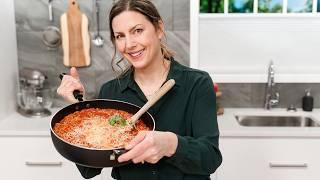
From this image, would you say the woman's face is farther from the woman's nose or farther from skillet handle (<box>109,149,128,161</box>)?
skillet handle (<box>109,149,128,161</box>)

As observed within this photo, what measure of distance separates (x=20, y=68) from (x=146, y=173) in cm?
173

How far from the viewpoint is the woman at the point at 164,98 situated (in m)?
1.16

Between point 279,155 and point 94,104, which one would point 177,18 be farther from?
point 94,104

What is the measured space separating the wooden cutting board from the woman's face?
1.41m

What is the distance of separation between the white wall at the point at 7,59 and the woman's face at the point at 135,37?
4.85ft

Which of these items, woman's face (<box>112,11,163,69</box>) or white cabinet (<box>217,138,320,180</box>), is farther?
white cabinet (<box>217,138,320,180</box>)

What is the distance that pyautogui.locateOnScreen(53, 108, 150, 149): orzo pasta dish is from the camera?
1.07 meters

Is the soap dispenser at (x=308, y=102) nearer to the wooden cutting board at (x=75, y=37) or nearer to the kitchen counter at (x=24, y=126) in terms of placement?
the wooden cutting board at (x=75, y=37)

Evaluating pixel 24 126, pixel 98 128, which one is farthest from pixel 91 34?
pixel 98 128

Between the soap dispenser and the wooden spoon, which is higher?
the wooden spoon

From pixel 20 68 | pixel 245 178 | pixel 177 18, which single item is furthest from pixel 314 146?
pixel 20 68

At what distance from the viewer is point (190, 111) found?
1252 millimetres

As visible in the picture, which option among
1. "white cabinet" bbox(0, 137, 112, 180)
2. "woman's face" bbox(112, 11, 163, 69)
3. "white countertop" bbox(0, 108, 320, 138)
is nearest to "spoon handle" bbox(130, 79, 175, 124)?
"woman's face" bbox(112, 11, 163, 69)

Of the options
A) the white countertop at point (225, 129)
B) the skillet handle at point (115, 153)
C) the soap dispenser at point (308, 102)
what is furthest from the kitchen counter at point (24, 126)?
the soap dispenser at point (308, 102)
